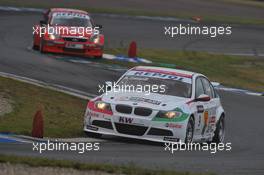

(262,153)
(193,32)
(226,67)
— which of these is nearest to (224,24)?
(193,32)

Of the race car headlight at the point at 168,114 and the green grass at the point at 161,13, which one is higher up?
the race car headlight at the point at 168,114

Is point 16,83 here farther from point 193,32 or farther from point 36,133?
point 193,32

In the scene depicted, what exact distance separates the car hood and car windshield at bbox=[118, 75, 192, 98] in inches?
9.4

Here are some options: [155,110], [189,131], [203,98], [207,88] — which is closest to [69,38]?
[207,88]

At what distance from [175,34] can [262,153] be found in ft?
82.7

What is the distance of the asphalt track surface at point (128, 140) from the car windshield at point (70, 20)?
1.49 meters

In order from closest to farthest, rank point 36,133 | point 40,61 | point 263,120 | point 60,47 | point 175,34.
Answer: point 36,133 < point 263,120 < point 40,61 < point 60,47 < point 175,34

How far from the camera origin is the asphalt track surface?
12852 millimetres

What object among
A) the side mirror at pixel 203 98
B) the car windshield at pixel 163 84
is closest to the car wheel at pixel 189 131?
the side mirror at pixel 203 98

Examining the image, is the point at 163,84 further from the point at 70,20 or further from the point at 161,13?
the point at 161,13

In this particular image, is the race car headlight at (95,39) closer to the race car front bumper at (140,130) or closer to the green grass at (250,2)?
the race car front bumper at (140,130)

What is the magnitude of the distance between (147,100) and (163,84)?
958 millimetres

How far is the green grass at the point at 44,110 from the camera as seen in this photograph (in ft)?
50.9

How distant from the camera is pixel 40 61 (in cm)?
2720
